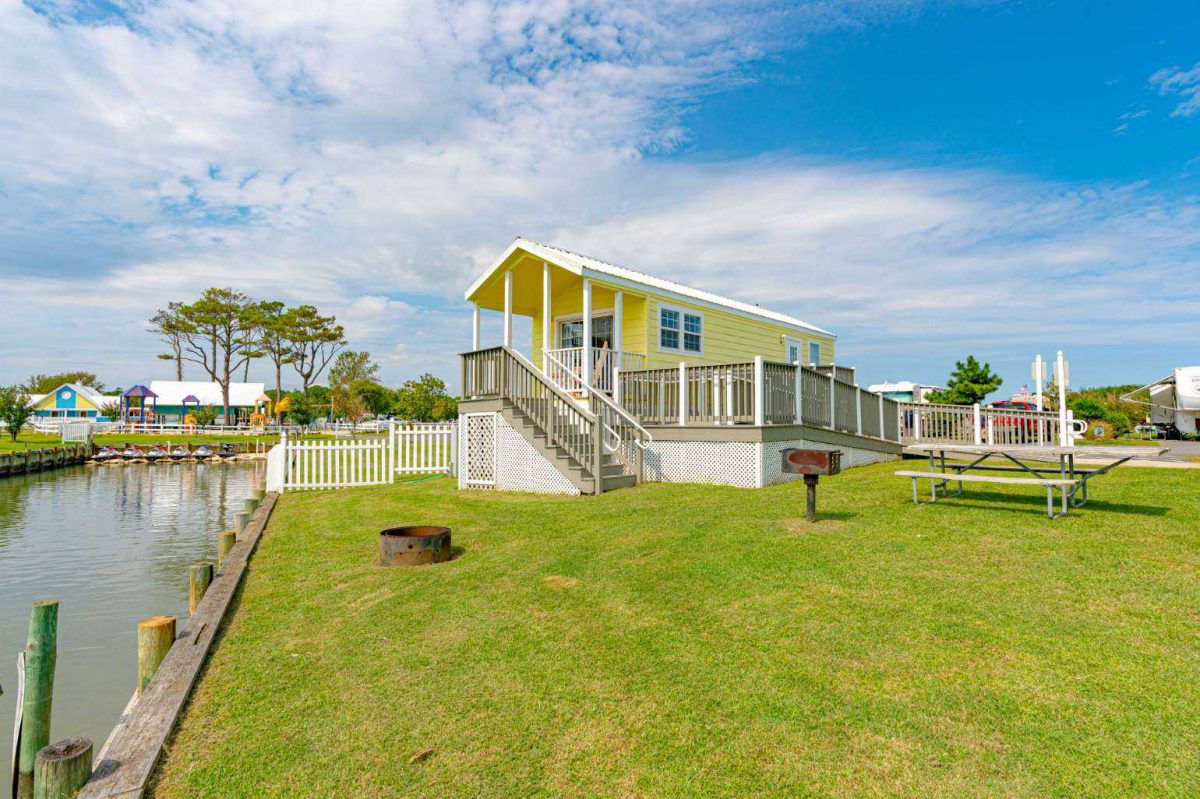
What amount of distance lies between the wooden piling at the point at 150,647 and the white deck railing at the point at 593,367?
938 centimetres

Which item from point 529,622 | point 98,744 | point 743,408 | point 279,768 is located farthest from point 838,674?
point 743,408

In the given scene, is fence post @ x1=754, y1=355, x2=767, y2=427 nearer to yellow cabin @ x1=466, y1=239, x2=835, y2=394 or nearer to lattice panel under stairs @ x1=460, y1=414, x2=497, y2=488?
yellow cabin @ x1=466, y1=239, x2=835, y2=394

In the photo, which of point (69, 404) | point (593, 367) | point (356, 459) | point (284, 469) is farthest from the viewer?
point (69, 404)

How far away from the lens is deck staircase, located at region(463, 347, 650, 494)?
11.8 m

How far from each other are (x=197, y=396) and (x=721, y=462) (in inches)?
2733

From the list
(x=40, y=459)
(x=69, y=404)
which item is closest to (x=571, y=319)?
(x=40, y=459)

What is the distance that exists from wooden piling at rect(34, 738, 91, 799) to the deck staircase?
8.44 m

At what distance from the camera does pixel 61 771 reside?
3.33 meters

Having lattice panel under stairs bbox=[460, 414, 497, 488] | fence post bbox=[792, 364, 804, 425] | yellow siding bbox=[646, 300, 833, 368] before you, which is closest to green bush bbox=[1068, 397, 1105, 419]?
yellow siding bbox=[646, 300, 833, 368]

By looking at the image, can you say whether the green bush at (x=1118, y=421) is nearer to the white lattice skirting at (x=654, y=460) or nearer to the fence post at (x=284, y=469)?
the white lattice skirting at (x=654, y=460)

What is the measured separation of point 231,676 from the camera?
185 inches

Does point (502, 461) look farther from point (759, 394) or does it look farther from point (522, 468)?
point (759, 394)

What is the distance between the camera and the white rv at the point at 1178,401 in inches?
770

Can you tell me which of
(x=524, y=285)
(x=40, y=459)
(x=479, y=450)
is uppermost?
(x=524, y=285)
